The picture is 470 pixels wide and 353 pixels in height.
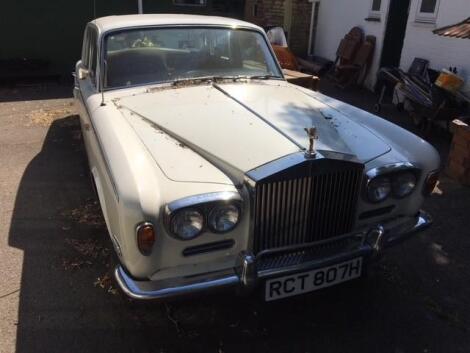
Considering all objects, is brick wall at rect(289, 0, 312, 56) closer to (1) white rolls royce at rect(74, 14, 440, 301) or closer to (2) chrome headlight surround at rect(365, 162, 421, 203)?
(1) white rolls royce at rect(74, 14, 440, 301)

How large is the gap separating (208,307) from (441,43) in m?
6.02

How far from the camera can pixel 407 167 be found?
2551mm

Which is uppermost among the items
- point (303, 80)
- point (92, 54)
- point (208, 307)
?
point (92, 54)

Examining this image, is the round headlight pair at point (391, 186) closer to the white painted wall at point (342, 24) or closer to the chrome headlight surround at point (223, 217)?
the chrome headlight surround at point (223, 217)

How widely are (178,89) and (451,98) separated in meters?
4.15

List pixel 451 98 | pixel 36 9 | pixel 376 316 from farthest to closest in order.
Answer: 1. pixel 36 9
2. pixel 451 98
3. pixel 376 316

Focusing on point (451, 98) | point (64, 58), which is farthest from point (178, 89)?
point (64, 58)

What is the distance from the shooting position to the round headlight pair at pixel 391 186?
251 centimetres

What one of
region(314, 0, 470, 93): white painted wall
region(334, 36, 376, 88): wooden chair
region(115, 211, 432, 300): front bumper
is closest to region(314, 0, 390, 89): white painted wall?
region(314, 0, 470, 93): white painted wall

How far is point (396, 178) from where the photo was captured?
8.49 feet

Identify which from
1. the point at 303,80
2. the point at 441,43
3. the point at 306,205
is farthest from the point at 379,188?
the point at 441,43

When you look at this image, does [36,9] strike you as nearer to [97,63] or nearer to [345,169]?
[97,63]

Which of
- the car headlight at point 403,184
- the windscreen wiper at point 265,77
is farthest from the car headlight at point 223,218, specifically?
the windscreen wiper at point 265,77

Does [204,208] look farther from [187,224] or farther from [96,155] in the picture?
[96,155]
